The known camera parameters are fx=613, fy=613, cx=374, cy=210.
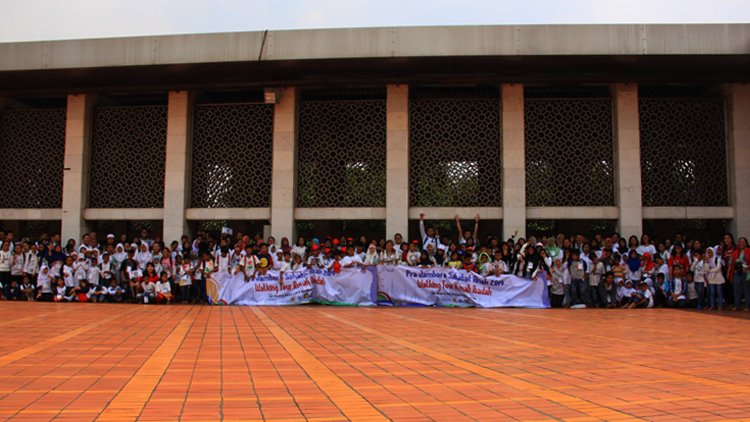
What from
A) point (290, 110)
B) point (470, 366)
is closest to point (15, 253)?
point (290, 110)

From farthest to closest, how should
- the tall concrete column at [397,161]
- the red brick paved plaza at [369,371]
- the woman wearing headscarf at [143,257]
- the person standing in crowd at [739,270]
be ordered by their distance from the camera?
the tall concrete column at [397,161], the woman wearing headscarf at [143,257], the person standing in crowd at [739,270], the red brick paved plaza at [369,371]

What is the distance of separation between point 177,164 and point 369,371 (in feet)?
43.9

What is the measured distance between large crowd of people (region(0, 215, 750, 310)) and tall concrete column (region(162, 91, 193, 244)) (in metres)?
1.71

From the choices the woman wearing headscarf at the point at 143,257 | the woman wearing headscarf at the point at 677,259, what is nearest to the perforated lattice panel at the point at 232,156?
the woman wearing headscarf at the point at 143,257

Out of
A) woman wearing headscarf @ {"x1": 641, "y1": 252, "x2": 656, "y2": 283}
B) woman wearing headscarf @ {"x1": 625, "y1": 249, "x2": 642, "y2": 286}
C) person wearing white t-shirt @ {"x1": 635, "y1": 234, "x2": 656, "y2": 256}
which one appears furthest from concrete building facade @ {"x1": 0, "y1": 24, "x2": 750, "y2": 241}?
woman wearing headscarf @ {"x1": 641, "y1": 252, "x2": 656, "y2": 283}

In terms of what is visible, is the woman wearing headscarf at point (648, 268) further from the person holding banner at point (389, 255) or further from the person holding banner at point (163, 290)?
the person holding banner at point (163, 290)

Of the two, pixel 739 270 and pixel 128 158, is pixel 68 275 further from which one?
pixel 739 270

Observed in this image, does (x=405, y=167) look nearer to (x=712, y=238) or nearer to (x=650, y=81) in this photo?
(x=650, y=81)

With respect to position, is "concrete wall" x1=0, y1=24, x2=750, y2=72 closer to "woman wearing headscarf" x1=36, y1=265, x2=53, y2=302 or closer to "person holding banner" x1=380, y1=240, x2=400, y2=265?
"person holding banner" x1=380, y1=240, x2=400, y2=265

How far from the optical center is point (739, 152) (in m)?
15.8

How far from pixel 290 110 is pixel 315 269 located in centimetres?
535

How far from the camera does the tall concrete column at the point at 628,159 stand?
51.5 ft

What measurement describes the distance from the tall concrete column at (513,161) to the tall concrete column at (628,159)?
2440mm

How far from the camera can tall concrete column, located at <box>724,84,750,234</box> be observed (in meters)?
15.6
